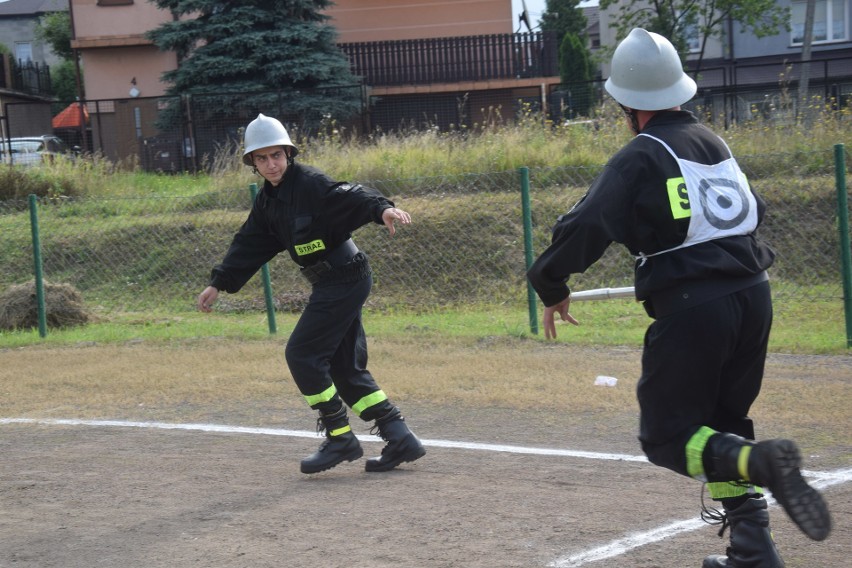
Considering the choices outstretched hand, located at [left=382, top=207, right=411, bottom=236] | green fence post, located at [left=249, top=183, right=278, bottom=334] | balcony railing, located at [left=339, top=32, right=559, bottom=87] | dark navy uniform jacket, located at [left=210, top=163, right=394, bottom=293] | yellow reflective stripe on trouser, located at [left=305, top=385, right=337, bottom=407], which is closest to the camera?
outstretched hand, located at [left=382, top=207, right=411, bottom=236]

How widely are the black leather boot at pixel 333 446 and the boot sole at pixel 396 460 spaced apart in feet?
0.42

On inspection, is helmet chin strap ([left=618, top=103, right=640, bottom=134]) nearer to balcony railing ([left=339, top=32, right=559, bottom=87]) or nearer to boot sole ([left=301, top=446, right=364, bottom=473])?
boot sole ([left=301, top=446, right=364, bottom=473])

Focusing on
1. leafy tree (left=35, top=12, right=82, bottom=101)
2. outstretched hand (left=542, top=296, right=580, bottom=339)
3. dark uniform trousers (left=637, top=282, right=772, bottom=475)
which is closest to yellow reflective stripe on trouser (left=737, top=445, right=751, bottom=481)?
dark uniform trousers (left=637, top=282, right=772, bottom=475)

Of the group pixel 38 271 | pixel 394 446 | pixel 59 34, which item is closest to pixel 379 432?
pixel 394 446

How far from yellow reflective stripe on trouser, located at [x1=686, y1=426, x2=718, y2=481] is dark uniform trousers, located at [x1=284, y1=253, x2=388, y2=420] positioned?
2.46m

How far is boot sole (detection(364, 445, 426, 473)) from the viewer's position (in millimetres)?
5746

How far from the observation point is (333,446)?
5.77m

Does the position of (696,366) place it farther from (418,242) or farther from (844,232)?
(418,242)

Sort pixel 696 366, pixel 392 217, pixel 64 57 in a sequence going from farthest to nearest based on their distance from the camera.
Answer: pixel 64 57 → pixel 392 217 → pixel 696 366

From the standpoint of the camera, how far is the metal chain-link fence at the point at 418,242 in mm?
12383

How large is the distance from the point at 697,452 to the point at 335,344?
8.38 ft

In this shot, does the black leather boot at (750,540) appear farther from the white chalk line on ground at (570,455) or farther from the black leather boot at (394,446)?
the black leather boot at (394,446)

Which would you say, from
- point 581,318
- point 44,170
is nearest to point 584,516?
point 581,318

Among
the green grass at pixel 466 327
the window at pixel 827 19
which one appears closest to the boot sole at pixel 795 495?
the green grass at pixel 466 327
